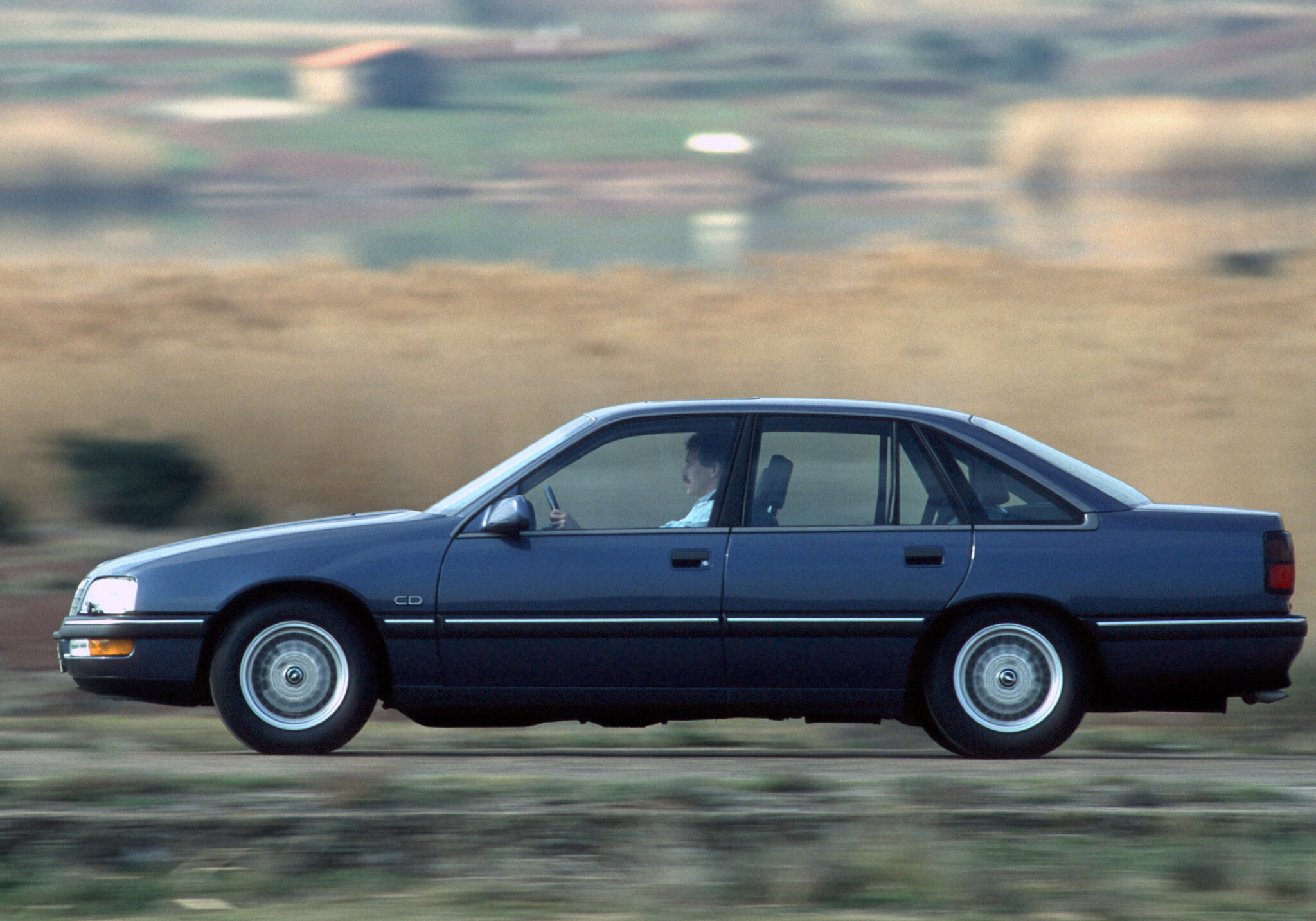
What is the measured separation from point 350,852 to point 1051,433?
14.3 m

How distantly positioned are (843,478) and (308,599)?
6.73 feet

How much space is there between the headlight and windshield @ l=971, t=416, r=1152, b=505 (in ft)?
10.6

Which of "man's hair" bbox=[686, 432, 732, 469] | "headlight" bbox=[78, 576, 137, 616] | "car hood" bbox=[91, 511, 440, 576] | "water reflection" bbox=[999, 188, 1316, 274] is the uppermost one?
"water reflection" bbox=[999, 188, 1316, 274]

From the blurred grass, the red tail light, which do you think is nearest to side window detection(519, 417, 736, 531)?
the blurred grass

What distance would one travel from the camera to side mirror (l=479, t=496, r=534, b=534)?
6738 millimetres

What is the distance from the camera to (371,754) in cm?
737

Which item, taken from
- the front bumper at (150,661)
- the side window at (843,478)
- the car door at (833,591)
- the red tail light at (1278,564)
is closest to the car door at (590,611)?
the car door at (833,591)

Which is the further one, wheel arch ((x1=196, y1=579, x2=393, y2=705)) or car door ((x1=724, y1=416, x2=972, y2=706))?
wheel arch ((x1=196, y1=579, x2=393, y2=705))

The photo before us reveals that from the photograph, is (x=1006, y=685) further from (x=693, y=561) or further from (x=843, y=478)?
(x=693, y=561)

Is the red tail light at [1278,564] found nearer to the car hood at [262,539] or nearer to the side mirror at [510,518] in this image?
the side mirror at [510,518]

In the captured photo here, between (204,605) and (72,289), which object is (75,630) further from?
(72,289)

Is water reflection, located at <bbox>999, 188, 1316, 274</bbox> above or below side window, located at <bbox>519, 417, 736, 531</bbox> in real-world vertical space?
above

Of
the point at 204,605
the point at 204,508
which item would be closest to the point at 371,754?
the point at 204,605

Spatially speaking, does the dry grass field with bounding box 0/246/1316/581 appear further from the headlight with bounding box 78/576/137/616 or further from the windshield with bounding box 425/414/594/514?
the windshield with bounding box 425/414/594/514
